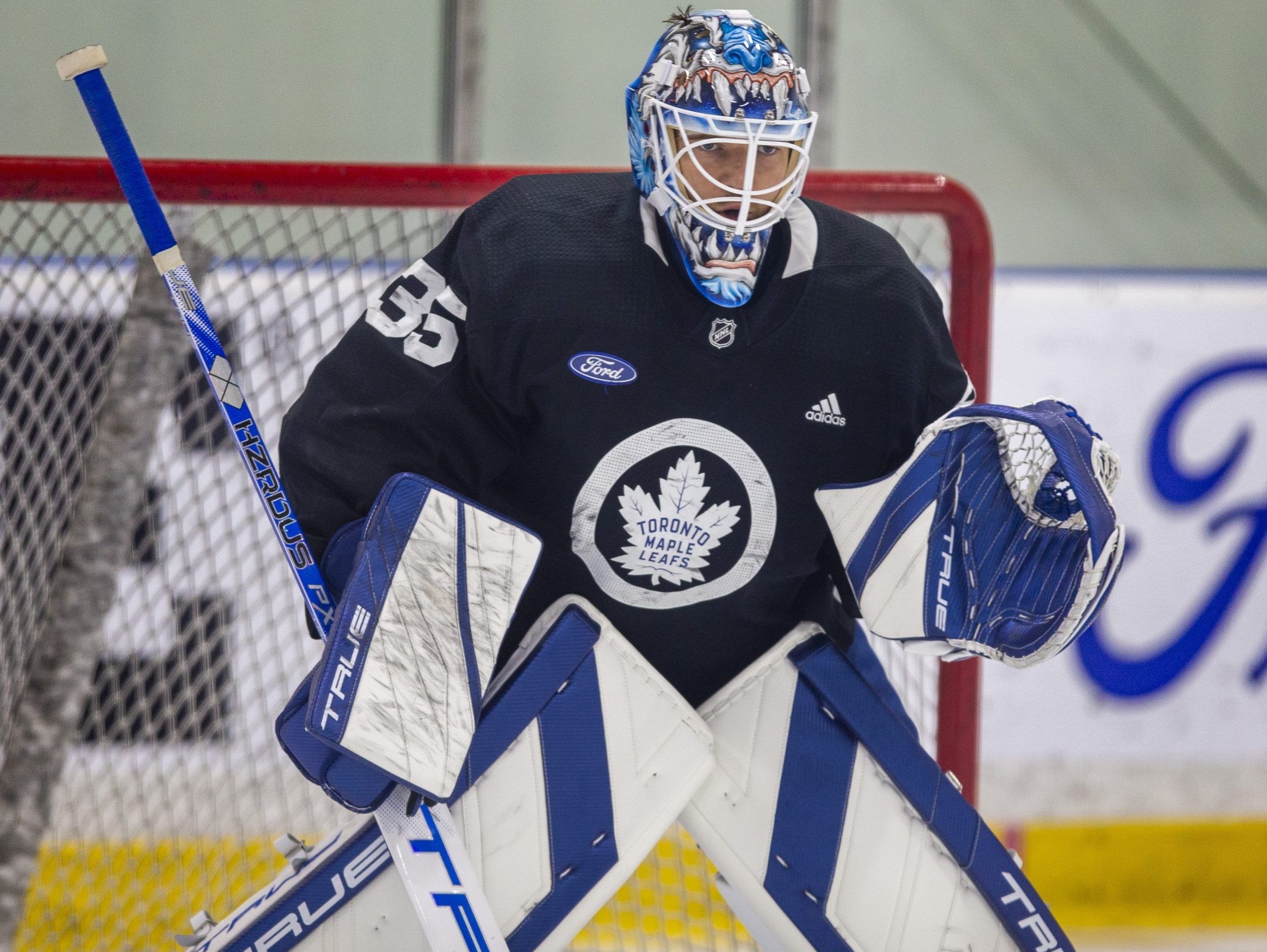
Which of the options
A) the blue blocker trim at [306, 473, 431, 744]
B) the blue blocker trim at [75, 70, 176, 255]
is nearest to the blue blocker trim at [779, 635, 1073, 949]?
the blue blocker trim at [306, 473, 431, 744]

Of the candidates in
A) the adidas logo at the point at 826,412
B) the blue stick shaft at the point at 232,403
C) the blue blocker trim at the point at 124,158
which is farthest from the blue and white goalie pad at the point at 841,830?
the blue blocker trim at the point at 124,158

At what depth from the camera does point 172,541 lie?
185 centimetres

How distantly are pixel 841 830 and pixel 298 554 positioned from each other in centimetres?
60

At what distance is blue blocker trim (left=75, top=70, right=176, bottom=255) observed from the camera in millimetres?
1104

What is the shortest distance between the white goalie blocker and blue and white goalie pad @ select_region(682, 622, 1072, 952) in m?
0.07

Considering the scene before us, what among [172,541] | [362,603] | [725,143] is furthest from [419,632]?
[172,541]

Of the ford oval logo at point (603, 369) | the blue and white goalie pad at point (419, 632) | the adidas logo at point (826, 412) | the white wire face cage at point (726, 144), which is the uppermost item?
the white wire face cage at point (726, 144)

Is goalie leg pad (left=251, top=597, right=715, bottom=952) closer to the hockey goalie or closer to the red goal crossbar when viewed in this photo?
the hockey goalie

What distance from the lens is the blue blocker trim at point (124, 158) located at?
3.62 ft

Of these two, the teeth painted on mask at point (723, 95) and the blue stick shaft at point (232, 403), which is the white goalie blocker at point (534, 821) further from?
the teeth painted on mask at point (723, 95)

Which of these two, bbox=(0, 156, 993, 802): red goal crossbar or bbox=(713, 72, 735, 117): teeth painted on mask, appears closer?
bbox=(713, 72, 735, 117): teeth painted on mask

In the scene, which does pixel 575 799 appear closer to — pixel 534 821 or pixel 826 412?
pixel 534 821

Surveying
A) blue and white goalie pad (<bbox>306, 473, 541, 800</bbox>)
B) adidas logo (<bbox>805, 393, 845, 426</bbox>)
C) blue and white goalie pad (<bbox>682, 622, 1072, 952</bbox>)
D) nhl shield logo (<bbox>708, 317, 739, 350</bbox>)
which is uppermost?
nhl shield logo (<bbox>708, 317, 739, 350</bbox>)

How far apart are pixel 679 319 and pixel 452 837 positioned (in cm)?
53
